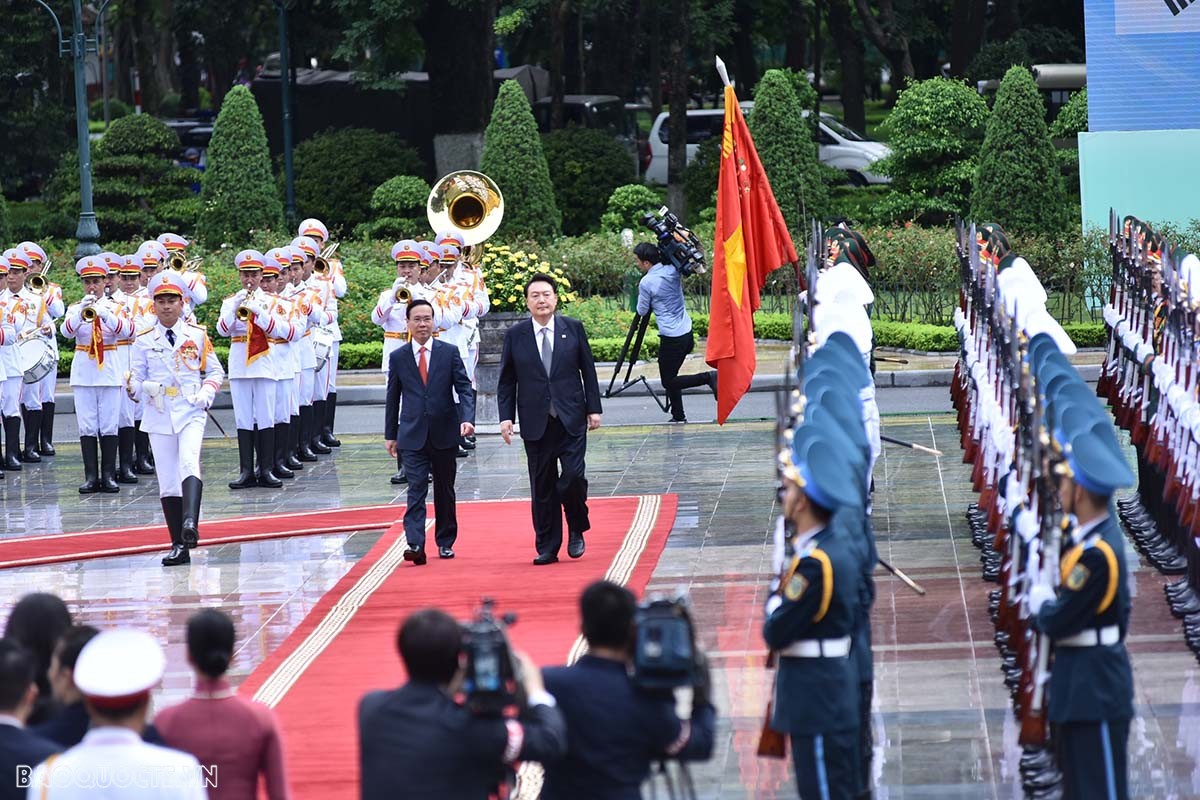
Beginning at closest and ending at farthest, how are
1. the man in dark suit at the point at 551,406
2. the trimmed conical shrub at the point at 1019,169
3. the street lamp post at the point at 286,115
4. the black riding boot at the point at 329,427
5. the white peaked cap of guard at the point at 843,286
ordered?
the white peaked cap of guard at the point at 843,286 < the man in dark suit at the point at 551,406 < the black riding boot at the point at 329,427 < the trimmed conical shrub at the point at 1019,169 < the street lamp post at the point at 286,115

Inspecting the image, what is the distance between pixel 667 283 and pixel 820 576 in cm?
1149

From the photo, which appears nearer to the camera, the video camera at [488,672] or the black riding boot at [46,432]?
the video camera at [488,672]

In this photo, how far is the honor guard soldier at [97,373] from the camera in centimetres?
1645

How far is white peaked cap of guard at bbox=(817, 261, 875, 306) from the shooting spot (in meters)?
11.9

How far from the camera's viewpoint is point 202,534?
1401 cm

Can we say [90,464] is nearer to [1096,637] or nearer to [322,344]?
[322,344]

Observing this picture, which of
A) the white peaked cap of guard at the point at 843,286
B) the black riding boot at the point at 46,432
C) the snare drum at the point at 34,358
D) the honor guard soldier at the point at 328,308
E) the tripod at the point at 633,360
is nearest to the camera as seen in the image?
the white peaked cap of guard at the point at 843,286

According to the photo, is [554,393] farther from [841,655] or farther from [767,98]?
[767,98]

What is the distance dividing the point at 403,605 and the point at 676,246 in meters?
7.40

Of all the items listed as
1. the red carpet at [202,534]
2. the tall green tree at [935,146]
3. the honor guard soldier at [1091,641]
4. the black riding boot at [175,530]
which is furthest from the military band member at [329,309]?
the tall green tree at [935,146]

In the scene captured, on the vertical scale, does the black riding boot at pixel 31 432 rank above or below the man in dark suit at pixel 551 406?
below

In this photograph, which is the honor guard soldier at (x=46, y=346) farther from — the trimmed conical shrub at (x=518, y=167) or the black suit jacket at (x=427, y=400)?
the trimmed conical shrub at (x=518, y=167)

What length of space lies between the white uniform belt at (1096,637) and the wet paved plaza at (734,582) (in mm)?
1122

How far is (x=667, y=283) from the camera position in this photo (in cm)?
1798
